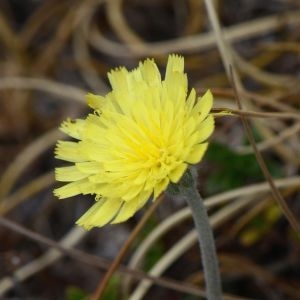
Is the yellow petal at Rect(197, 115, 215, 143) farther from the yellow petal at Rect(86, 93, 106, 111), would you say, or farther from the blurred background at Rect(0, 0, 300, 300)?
the blurred background at Rect(0, 0, 300, 300)

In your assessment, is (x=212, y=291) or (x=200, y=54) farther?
(x=200, y=54)

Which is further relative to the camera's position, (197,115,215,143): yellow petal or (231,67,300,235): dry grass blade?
(231,67,300,235): dry grass blade

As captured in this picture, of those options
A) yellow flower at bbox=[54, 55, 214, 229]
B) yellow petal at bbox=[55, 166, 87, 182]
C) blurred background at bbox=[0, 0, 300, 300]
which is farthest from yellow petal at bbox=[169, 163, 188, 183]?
blurred background at bbox=[0, 0, 300, 300]

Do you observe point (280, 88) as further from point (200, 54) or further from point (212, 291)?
point (212, 291)

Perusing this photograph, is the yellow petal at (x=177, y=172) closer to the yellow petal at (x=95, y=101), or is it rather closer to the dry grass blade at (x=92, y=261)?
the yellow petal at (x=95, y=101)

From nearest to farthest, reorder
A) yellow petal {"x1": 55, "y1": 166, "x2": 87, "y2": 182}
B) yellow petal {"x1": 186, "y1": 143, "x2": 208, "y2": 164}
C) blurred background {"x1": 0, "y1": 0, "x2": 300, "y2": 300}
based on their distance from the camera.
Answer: yellow petal {"x1": 186, "y1": 143, "x2": 208, "y2": 164}, yellow petal {"x1": 55, "y1": 166, "x2": 87, "y2": 182}, blurred background {"x1": 0, "y1": 0, "x2": 300, "y2": 300}

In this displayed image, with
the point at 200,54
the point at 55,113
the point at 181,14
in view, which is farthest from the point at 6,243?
the point at 181,14

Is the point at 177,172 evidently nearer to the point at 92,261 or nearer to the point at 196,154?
the point at 196,154

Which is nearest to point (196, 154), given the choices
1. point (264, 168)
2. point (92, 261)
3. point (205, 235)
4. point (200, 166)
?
point (205, 235)
